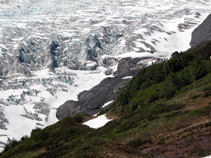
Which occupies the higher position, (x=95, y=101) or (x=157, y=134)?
(x=157, y=134)

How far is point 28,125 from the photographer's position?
15450 centimetres

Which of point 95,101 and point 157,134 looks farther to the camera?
point 95,101

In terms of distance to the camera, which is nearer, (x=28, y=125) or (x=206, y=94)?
(x=206, y=94)

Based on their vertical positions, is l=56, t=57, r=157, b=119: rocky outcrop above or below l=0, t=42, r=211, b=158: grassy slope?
below

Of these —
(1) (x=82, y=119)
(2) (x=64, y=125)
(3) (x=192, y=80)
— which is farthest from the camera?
(1) (x=82, y=119)

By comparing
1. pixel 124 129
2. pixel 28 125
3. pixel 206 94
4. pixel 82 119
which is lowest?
pixel 28 125

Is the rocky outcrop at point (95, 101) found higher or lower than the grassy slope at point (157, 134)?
lower

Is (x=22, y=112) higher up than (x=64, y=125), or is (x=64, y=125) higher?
(x=64, y=125)

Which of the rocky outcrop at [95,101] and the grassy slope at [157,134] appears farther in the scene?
the rocky outcrop at [95,101]

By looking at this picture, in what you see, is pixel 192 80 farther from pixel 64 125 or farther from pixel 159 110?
pixel 64 125

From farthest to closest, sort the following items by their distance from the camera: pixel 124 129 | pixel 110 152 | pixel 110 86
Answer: pixel 110 86 → pixel 124 129 → pixel 110 152

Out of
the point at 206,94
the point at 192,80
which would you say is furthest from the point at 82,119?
the point at 206,94

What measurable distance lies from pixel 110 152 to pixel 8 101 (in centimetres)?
16849

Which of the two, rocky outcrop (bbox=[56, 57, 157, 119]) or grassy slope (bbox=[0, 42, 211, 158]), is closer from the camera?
grassy slope (bbox=[0, 42, 211, 158])
